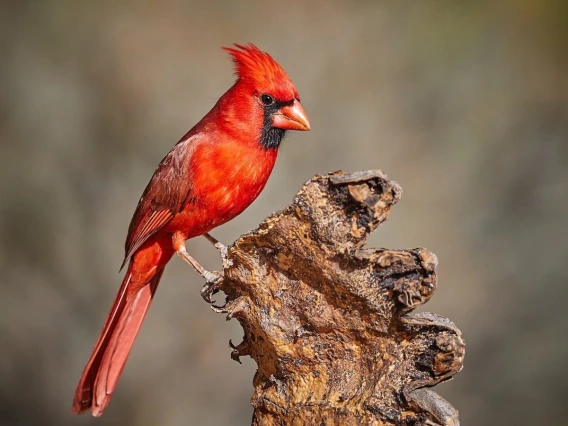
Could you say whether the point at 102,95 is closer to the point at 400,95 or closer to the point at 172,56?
the point at 172,56

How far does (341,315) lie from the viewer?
1.32 meters

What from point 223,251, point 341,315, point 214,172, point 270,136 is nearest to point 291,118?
point 270,136

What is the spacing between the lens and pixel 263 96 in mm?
1784

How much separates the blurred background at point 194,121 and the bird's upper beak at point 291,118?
974mm

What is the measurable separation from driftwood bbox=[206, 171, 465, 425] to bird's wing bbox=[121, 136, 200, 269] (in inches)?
18.5

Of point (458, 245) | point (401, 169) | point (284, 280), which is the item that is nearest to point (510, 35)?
point (401, 169)

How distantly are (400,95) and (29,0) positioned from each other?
1.52 metres

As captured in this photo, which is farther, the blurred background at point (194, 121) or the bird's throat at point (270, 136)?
the blurred background at point (194, 121)

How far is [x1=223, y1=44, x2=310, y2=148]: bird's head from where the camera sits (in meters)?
1.76

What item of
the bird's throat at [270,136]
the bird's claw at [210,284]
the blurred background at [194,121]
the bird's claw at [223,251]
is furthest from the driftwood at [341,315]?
the blurred background at [194,121]

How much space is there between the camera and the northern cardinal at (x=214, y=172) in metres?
1.78

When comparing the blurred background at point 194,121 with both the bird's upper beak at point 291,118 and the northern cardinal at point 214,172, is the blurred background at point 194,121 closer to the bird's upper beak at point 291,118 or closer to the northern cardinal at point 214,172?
the northern cardinal at point 214,172

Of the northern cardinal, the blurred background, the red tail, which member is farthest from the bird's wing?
the blurred background

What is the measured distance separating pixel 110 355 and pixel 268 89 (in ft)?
2.93
